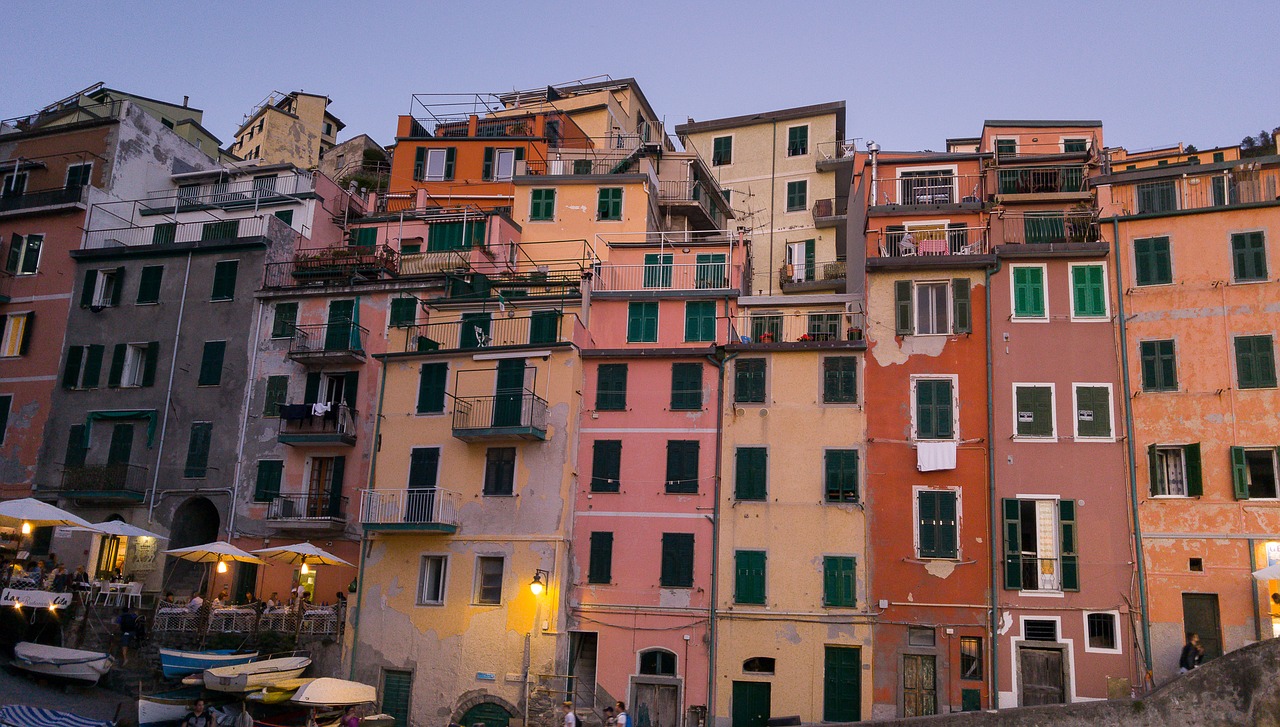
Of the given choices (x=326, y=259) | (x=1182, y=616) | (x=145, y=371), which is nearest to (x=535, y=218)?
(x=326, y=259)

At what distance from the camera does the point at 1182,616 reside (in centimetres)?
2881

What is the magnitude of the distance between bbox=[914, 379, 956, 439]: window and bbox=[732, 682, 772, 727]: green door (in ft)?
27.4

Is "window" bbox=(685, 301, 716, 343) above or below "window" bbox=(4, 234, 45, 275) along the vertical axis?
below

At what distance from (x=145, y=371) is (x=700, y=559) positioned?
906 inches

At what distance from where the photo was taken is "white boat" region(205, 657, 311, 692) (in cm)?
3055

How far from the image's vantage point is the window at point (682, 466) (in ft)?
109

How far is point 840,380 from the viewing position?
32.9m

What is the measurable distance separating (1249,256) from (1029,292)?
5807 millimetres

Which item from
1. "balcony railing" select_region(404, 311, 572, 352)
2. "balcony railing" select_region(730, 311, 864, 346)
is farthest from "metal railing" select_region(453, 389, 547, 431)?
"balcony railing" select_region(730, 311, 864, 346)

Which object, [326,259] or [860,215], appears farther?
[326,259]

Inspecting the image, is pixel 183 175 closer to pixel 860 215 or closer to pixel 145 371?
pixel 145 371

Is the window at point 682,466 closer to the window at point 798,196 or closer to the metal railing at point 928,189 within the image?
the metal railing at point 928,189

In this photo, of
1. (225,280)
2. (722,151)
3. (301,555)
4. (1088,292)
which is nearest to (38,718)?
(301,555)

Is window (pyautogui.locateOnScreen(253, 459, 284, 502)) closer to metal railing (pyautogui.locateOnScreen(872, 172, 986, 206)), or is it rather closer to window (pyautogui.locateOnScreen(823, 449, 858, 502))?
window (pyautogui.locateOnScreen(823, 449, 858, 502))
